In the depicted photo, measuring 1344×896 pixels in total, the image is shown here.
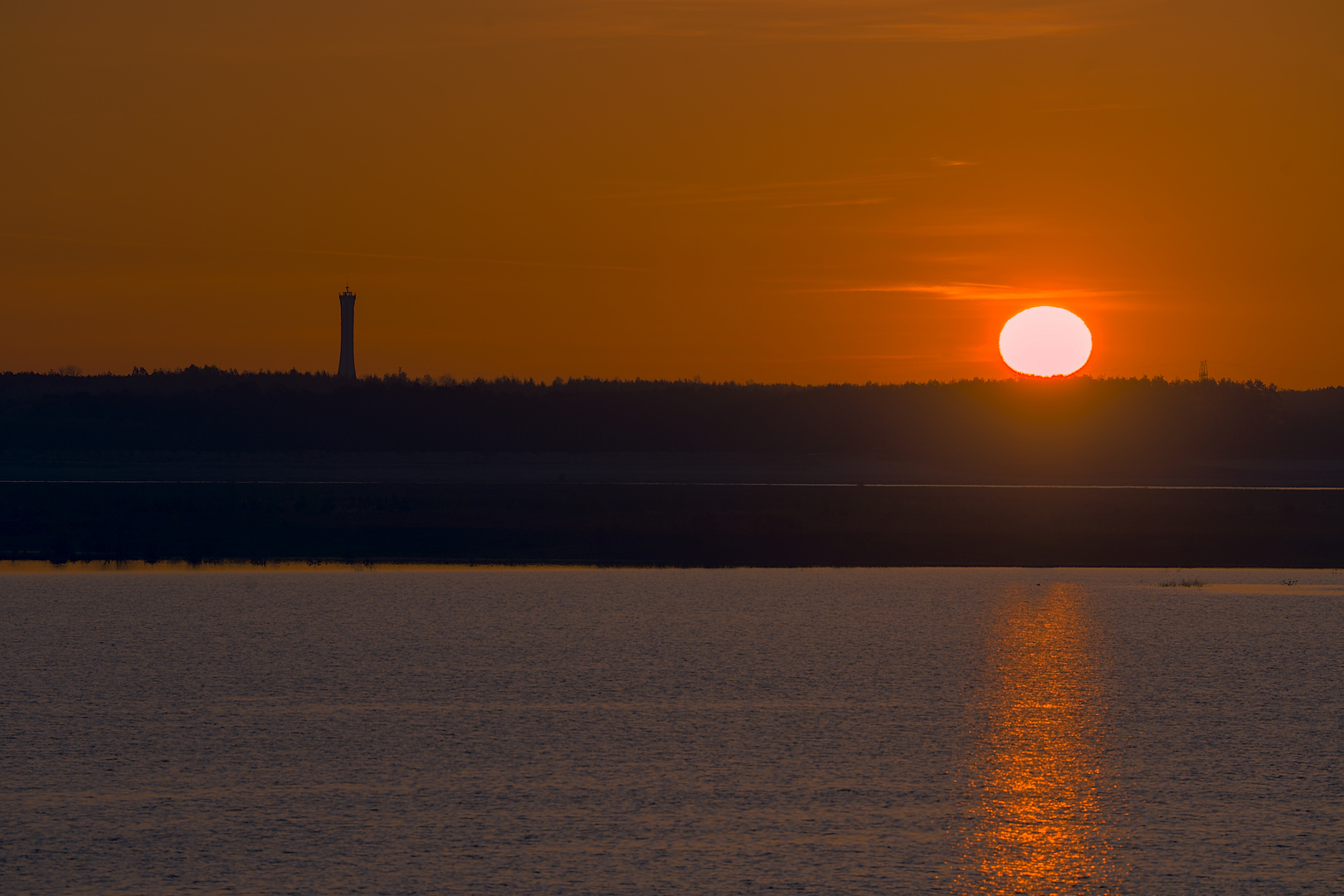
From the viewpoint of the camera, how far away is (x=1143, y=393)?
8862 cm

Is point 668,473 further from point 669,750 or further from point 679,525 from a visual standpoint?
point 669,750

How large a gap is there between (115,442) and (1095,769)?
71.0 meters

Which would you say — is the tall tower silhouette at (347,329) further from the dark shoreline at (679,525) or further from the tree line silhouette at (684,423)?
the dark shoreline at (679,525)

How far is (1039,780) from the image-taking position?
908cm

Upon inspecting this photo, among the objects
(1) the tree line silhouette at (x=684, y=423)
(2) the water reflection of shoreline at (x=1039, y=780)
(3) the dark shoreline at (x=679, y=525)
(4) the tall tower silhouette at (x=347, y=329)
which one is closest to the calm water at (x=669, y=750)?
(2) the water reflection of shoreline at (x=1039, y=780)

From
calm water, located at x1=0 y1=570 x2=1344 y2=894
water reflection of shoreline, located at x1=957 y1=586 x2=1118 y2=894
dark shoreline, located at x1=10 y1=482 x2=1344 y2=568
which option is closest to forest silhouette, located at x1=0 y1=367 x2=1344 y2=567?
dark shoreline, located at x1=10 y1=482 x2=1344 y2=568

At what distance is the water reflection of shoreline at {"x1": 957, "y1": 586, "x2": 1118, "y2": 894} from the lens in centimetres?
723

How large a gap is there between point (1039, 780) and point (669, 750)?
8.36 ft

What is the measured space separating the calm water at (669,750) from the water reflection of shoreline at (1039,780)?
0.03 m

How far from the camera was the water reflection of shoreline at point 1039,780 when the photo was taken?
7230 millimetres

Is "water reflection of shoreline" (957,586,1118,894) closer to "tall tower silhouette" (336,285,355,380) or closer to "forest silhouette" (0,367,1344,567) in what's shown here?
"forest silhouette" (0,367,1344,567)

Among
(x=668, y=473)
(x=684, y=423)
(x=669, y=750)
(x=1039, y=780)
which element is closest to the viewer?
(x=1039, y=780)

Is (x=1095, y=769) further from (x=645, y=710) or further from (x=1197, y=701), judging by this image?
(x=645, y=710)

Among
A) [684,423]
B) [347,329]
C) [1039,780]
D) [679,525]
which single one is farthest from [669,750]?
[347,329]
